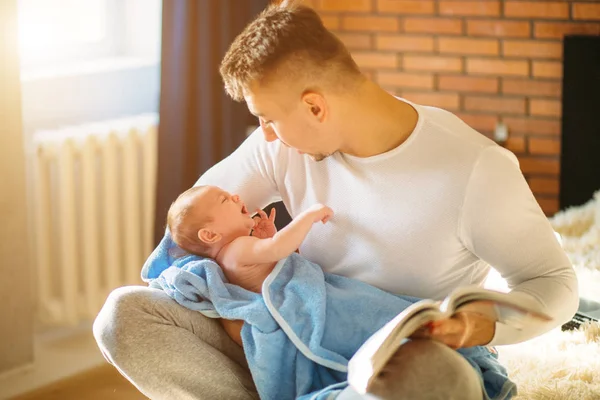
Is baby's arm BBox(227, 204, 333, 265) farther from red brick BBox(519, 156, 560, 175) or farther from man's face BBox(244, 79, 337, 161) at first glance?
red brick BBox(519, 156, 560, 175)

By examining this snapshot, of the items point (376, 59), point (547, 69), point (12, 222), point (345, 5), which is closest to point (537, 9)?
point (547, 69)

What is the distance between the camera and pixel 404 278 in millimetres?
1640

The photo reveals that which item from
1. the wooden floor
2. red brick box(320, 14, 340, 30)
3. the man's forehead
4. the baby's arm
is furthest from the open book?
red brick box(320, 14, 340, 30)

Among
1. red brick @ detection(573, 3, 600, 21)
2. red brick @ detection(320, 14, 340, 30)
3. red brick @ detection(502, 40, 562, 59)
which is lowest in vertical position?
red brick @ detection(502, 40, 562, 59)

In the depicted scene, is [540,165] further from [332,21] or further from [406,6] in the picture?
[332,21]

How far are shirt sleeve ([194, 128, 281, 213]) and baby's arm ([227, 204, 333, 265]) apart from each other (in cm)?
17

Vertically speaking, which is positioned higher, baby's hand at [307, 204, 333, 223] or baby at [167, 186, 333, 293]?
baby's hand at [307, 204, 333, 223]

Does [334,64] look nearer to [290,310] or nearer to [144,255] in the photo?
[290,310]

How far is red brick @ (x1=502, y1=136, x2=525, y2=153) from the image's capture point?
3602 mm

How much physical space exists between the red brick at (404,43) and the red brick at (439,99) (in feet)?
0.58

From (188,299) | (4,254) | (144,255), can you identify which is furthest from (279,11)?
(144,255)

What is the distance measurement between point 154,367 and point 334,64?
594 mm

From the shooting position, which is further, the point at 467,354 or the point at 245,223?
the point at 245,223

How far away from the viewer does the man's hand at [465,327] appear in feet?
4.33
